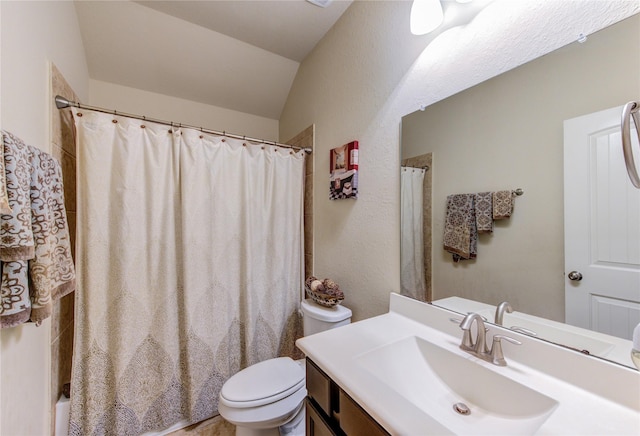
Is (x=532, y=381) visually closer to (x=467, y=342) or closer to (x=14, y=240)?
(x=467, y=342)

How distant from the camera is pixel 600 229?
66 centimetres

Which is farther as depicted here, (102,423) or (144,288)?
(144,288)

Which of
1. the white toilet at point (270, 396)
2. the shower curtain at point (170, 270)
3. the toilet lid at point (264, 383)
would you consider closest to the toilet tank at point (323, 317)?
the white toilet at point (270, 396)

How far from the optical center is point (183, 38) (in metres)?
1.75

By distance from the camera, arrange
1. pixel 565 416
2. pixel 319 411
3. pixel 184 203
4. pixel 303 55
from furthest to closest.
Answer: pixel 303 55 → pixel 184 203 → pixel 319 411 → pixel 565 416

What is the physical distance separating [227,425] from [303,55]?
2.66 meters

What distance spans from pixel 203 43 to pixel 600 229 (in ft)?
7.73

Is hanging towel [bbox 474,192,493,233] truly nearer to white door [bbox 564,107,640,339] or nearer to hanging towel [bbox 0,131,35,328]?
white door [bbox 564,107,640,339]

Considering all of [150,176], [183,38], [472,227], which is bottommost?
[472,227]

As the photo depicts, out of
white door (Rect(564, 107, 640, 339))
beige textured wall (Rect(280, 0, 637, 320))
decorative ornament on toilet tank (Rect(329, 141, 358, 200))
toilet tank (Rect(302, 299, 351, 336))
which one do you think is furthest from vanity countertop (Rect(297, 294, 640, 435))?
decorative ornament on toilet tank (Rect(329, 141, 358, 200))

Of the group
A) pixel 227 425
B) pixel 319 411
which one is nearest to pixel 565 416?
pixel 319 411

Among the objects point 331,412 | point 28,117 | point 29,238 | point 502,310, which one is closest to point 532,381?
point 502,310

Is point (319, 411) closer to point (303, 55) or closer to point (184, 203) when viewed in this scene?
point (184, 203)

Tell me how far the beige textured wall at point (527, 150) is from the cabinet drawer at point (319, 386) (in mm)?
592
